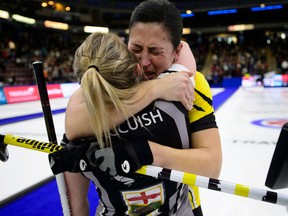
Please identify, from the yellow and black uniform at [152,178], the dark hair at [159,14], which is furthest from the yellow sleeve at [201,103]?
the dark hair at [159,14]

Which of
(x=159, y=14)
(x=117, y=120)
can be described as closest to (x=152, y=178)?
(x=117, y=120)

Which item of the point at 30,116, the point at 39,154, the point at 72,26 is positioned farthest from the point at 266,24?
the point at 39,154

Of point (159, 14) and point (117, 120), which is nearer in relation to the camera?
point (117, 120)

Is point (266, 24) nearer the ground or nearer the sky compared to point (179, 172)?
nearer the sky

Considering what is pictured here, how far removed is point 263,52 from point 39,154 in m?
26.1

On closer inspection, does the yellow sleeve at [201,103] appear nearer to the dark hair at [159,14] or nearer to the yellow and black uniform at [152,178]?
the yellow and black uniform at [152,178]

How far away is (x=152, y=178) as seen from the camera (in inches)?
34.3

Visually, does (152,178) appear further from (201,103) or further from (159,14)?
(159,14)

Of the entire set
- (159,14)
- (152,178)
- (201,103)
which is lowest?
(152,178)

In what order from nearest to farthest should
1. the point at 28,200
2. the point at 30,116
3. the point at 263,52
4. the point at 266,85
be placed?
the point at 28,200 < the point at 30,116 < the point at 266,85 < the point at 263,52

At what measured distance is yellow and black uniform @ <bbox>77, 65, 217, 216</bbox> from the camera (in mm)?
811

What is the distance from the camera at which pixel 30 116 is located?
256 inches

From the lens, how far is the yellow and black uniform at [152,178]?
81 centimetres

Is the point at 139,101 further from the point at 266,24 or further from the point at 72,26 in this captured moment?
the point at 266,24
